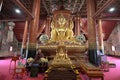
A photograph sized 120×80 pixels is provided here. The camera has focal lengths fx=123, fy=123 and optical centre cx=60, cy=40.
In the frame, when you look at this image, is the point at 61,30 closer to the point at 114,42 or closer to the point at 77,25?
the point at 77,25

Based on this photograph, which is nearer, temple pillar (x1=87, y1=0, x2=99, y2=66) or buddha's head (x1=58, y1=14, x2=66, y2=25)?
temple pillar (x1=87, y1=0, x2=99, y2=66)

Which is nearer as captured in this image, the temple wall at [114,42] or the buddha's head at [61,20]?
the buddha's head at [61,20]

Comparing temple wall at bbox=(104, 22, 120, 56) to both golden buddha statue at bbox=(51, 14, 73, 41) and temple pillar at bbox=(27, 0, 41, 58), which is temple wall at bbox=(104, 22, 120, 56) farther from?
temple pillar at bbox=(27, 0, 41, 58)

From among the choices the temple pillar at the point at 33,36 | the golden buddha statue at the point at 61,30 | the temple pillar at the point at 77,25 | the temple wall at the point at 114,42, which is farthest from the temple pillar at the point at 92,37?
the temple wall at the point at 114,42

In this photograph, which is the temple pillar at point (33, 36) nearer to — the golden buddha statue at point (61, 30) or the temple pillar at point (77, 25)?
the golden buddha statue at point (61, 30)

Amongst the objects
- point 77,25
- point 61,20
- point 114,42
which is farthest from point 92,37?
point 114,42

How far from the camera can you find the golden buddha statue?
368 inches

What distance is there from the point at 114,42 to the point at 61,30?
782cm

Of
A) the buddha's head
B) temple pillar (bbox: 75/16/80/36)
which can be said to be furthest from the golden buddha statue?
temple pillar (bbox: 75/16/80/36)

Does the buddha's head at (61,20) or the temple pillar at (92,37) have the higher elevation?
the buddha's head at (61,20)

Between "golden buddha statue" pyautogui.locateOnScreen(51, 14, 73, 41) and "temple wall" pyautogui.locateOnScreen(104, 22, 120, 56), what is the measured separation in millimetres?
6110

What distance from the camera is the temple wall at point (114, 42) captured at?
517 inches

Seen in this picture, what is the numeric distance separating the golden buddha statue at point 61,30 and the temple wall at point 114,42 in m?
6.11

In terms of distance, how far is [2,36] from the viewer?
1202cm
